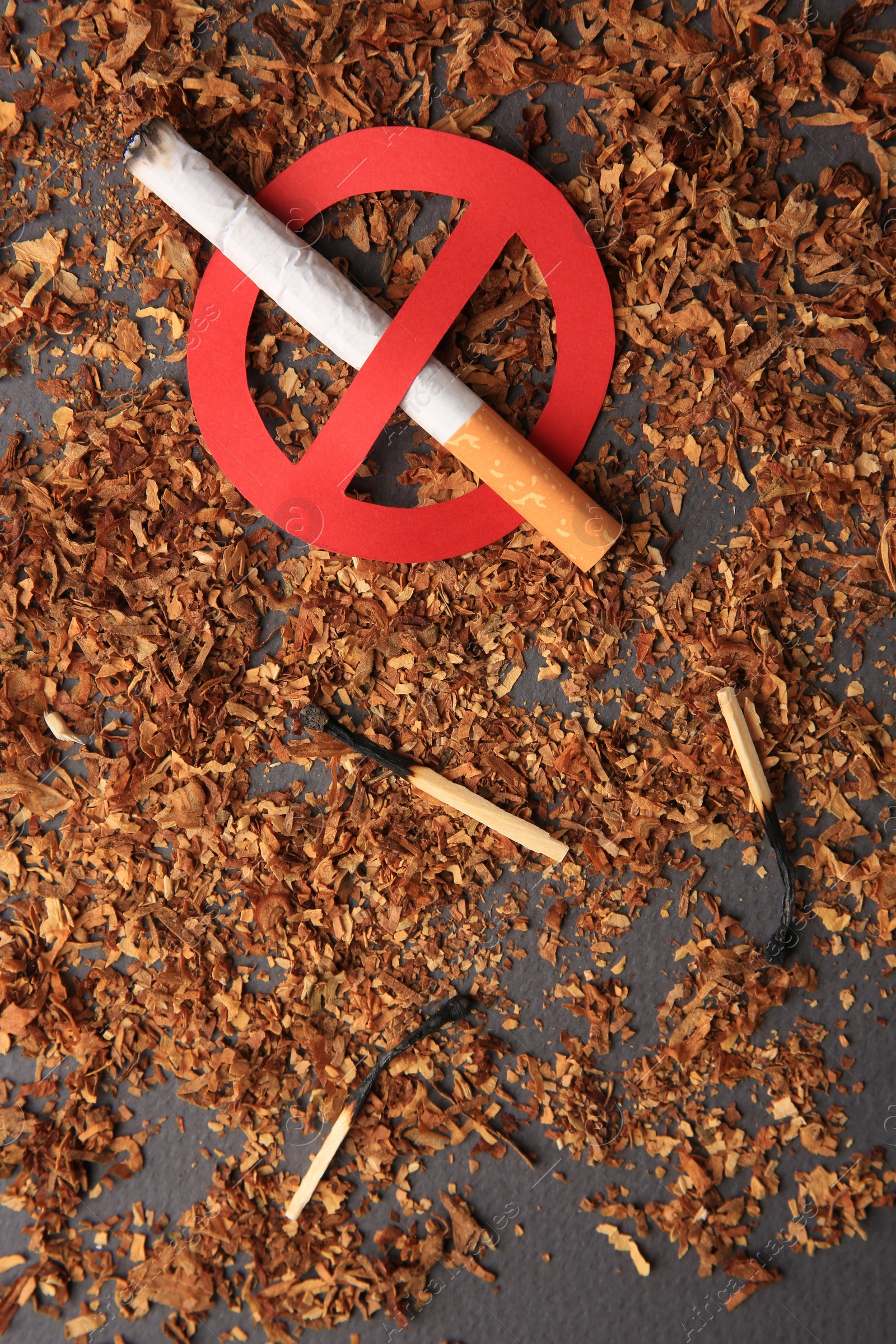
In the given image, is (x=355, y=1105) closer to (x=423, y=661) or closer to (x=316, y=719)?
(x=316, y=719)

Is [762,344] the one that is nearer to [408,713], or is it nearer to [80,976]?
[408,713]

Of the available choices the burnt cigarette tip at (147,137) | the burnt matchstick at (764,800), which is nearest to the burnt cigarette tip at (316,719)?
the burnt matchstick at (764,800)

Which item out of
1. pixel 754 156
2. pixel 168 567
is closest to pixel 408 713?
pixel 168 567

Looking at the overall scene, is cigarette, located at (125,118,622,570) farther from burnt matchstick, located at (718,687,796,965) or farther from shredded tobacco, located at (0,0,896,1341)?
burnt matchstick, located at (718,687,796,965)

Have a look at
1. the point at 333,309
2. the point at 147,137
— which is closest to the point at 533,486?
the point at 333,309

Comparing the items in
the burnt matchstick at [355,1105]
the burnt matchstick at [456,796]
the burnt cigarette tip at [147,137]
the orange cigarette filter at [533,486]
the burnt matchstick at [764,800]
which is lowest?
the burnt matchstick at [355,1105]

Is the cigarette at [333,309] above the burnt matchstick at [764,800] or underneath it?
above

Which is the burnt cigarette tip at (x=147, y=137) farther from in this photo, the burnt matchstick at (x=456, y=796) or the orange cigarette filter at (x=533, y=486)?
the burnt matchstick at (x=456, y=796)
